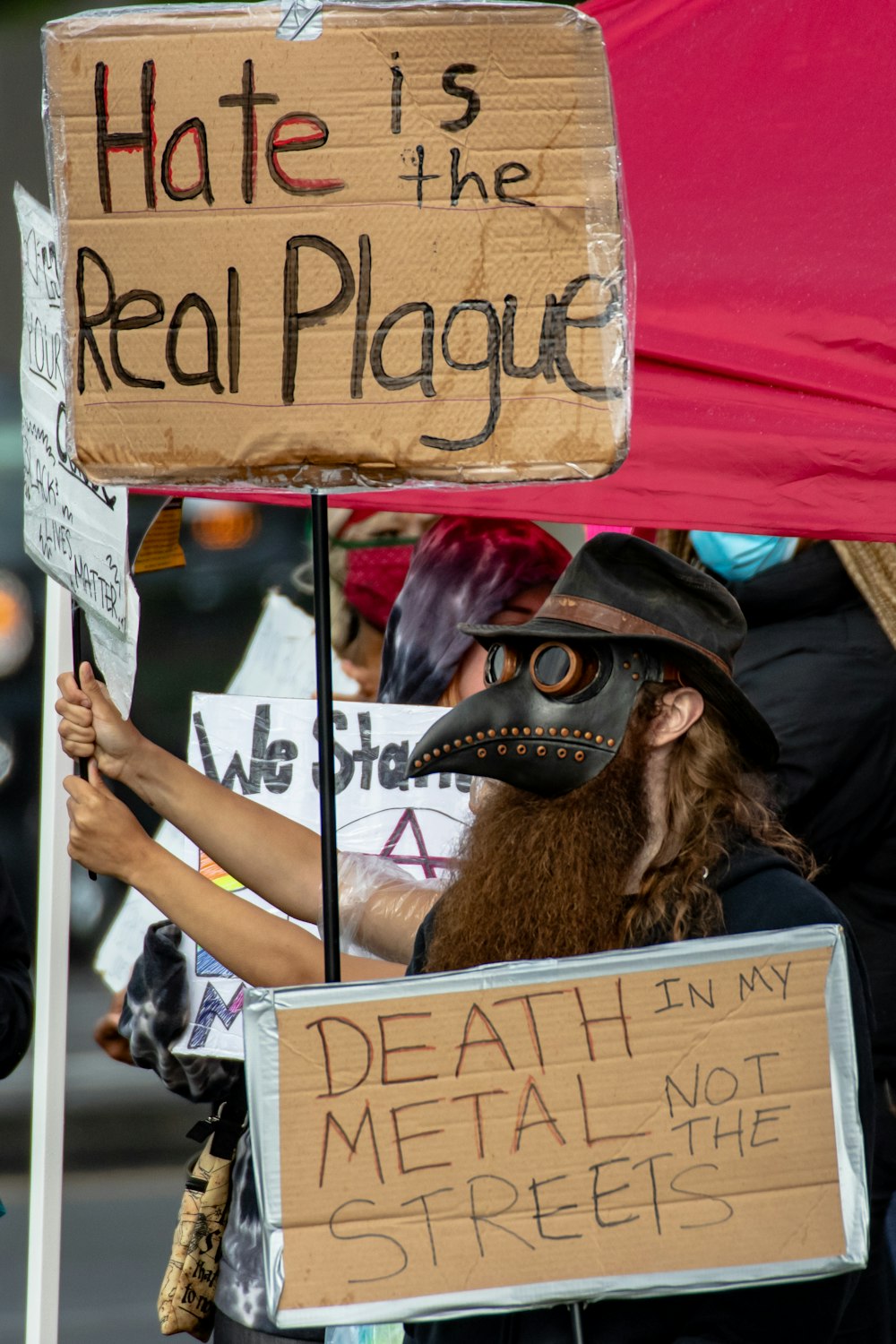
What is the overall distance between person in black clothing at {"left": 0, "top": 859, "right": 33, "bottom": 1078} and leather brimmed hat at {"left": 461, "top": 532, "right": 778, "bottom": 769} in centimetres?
160

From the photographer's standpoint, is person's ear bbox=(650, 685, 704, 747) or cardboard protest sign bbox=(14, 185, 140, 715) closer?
person's ear bbox=(650, 685, 704, 747)

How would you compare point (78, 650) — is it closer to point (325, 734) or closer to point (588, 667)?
point (325, 734)

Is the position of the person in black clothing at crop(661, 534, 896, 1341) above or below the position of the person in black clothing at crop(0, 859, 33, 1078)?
above

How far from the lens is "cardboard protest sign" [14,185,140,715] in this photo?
2.31 meters

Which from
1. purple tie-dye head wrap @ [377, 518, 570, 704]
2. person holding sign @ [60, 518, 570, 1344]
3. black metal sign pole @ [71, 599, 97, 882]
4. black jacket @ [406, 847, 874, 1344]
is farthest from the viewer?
purple tie-dye head wrap @ [377, 518, 570, 704]

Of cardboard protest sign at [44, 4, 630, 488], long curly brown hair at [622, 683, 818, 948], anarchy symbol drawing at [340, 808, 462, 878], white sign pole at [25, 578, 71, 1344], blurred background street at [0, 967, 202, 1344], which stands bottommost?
blurred background street at [0, 967, 202, 1344]

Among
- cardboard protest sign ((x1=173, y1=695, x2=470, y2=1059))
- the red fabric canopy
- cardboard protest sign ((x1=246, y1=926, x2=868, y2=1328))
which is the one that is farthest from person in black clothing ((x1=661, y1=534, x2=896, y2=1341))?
cardboard protest sign ((x1=246, y1=926, x2=868, y2=1328))

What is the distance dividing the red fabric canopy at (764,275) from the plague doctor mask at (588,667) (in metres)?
0.79

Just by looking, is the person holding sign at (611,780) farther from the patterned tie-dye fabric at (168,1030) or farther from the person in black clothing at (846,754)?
the patterned tie-dye fabric at (168,1030)

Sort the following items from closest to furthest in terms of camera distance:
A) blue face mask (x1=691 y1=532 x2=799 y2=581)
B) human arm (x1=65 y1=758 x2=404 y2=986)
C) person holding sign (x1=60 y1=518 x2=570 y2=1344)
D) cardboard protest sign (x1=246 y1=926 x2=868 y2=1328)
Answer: cardboard protest sign (x1=246 y1=926 x2=868 y2=1328), human arm (x1=65 y1=758 x2=404 y2=986), person holding sign (x1=60 y1=518 x2=570 y2=1344), blue face mask (x1=691 y1=532 x2=799 y2=581)

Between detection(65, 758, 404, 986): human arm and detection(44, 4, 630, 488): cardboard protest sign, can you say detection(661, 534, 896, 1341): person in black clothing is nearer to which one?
detection(65, 758, 404, 986): human arm

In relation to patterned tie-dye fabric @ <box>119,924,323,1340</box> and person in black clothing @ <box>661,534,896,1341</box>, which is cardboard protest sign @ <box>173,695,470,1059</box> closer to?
patterned tie-dye fabric @ <box>119,924,323,1340</box>

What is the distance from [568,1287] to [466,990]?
1.06ft

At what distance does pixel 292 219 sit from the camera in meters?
1.93
